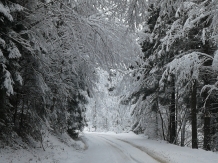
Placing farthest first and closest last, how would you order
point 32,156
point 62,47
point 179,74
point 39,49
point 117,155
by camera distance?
point 179,74 → point 117,155 → point 62,47 → point 32,156 → point 39,49

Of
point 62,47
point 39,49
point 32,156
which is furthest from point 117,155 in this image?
point 39,49

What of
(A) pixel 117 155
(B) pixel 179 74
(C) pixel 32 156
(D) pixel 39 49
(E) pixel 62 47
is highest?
(E) pixel 62 47

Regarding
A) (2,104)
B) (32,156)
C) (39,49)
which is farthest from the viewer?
(32,156)

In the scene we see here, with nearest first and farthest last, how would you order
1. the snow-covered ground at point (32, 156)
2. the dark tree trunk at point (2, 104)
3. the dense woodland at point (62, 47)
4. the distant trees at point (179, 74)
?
the dense woodland at point (62, 47) < the dark tree trunk at point (2, 104) < the snow-covered ground at point (32, 156) < the distant trees at point (179, 74)

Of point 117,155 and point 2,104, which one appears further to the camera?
point 117,155

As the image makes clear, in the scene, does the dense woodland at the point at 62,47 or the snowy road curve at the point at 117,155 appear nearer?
the dense woodland at the point at 62,47

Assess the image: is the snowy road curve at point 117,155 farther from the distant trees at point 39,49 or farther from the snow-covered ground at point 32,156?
the distant trees at point 39,49

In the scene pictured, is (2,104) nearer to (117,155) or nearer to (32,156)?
(32,156)

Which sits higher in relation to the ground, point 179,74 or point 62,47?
point 62,47

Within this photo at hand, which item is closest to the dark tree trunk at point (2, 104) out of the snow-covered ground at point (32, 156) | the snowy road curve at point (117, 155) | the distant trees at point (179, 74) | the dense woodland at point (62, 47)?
the dense woodland at point (62, 47)

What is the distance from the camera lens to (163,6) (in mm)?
4934

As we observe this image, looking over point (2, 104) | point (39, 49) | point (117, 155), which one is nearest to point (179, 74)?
point (117, 155)

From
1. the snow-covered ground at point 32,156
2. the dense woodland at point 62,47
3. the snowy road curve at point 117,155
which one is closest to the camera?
the dense woodland at point 62,47

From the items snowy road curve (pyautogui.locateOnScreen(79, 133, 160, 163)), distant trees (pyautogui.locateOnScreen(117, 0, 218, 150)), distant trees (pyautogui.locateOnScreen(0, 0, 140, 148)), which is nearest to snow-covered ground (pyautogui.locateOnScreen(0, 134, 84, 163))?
distant trees (pyautogui.locateOnScreen(0, 0, 140, 148))
